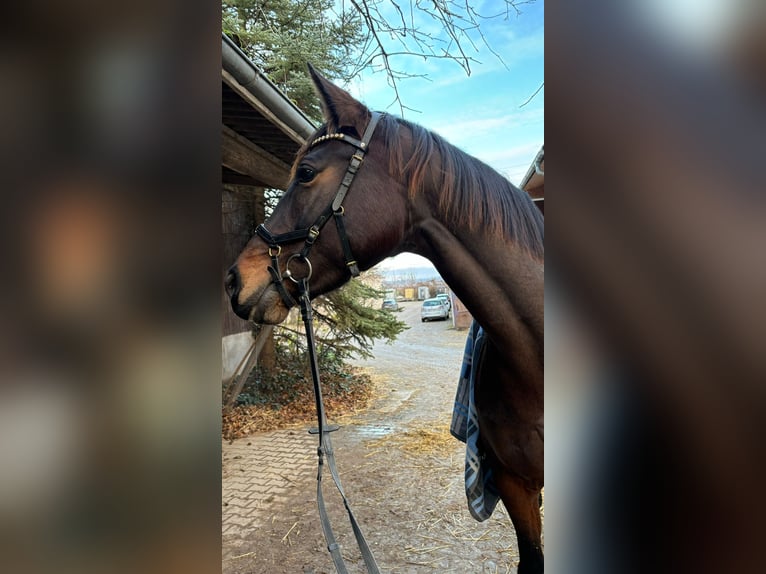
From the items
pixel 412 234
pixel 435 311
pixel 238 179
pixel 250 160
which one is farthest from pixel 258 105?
pixel 435 311

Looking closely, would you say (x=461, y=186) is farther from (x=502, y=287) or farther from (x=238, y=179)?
(x=238, y=179)

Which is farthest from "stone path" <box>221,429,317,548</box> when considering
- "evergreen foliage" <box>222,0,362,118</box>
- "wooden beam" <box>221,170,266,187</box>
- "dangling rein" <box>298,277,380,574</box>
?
"evergreen foliage" <box>222,0,362,118</box>

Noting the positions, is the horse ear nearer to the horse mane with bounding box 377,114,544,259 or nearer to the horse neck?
the horse mane with bounding box 377,114,544,259

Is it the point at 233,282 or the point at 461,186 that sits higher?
the point at 461,186

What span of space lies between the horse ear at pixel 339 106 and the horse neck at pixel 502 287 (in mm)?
454

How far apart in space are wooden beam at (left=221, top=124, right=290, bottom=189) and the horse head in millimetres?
2029

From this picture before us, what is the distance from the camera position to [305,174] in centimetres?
122

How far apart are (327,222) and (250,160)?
7.99 feet

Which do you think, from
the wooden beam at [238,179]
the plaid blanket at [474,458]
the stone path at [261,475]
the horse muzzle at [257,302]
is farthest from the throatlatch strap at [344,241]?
the wooden beam at [238,179]

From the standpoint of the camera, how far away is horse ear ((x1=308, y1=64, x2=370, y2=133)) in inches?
48.9
